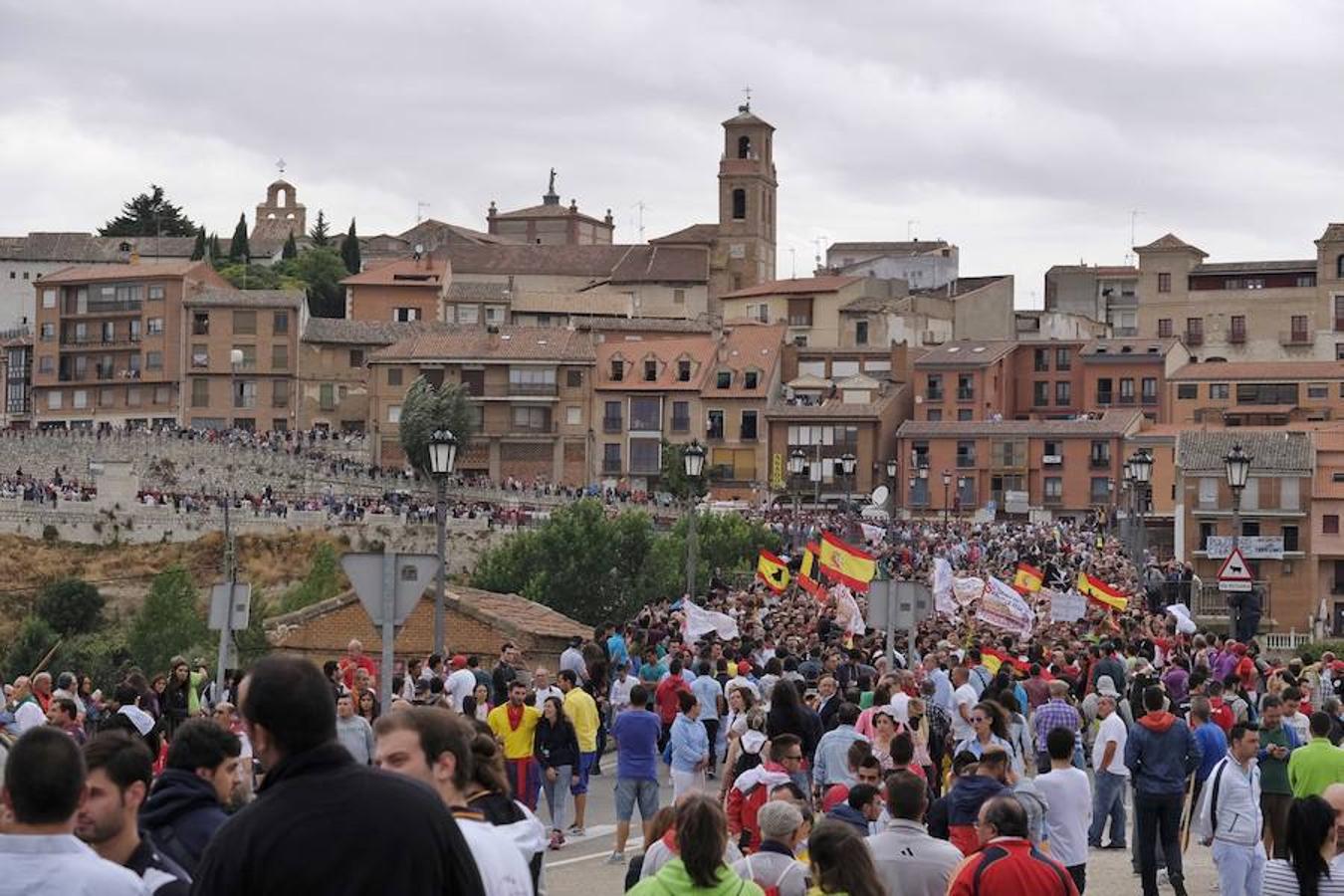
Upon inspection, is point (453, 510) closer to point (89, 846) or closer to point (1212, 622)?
point (1212, 622)

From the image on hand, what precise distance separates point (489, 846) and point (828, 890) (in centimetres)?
182

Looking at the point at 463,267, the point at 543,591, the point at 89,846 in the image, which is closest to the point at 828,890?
the point at 89,846

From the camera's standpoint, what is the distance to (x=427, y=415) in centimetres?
10319

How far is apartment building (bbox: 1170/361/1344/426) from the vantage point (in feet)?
344

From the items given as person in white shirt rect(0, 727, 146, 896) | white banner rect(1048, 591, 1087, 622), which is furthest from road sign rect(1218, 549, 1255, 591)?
person in white shirt rect(0, 727, 146, 896)

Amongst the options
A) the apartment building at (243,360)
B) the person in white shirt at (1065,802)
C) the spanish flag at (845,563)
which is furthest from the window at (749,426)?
the person in white shirt at (1065,802)

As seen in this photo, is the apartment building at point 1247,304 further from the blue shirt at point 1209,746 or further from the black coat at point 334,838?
the black coat at point 334,838

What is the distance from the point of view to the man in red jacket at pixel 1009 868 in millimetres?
9805

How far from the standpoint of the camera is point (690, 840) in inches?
348

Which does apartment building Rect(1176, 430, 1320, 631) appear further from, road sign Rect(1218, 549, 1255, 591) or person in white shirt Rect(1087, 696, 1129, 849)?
person in white shirt Rect(1087, 696, 1129, 849)

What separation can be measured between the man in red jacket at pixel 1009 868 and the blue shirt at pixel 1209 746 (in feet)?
23.9

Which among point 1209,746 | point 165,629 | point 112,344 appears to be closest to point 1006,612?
point 1209,746

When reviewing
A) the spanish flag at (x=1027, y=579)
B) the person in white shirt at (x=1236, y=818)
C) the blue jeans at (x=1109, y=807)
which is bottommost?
the blue jeans at (x=1109, y=807)

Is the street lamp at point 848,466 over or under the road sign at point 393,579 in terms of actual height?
over
